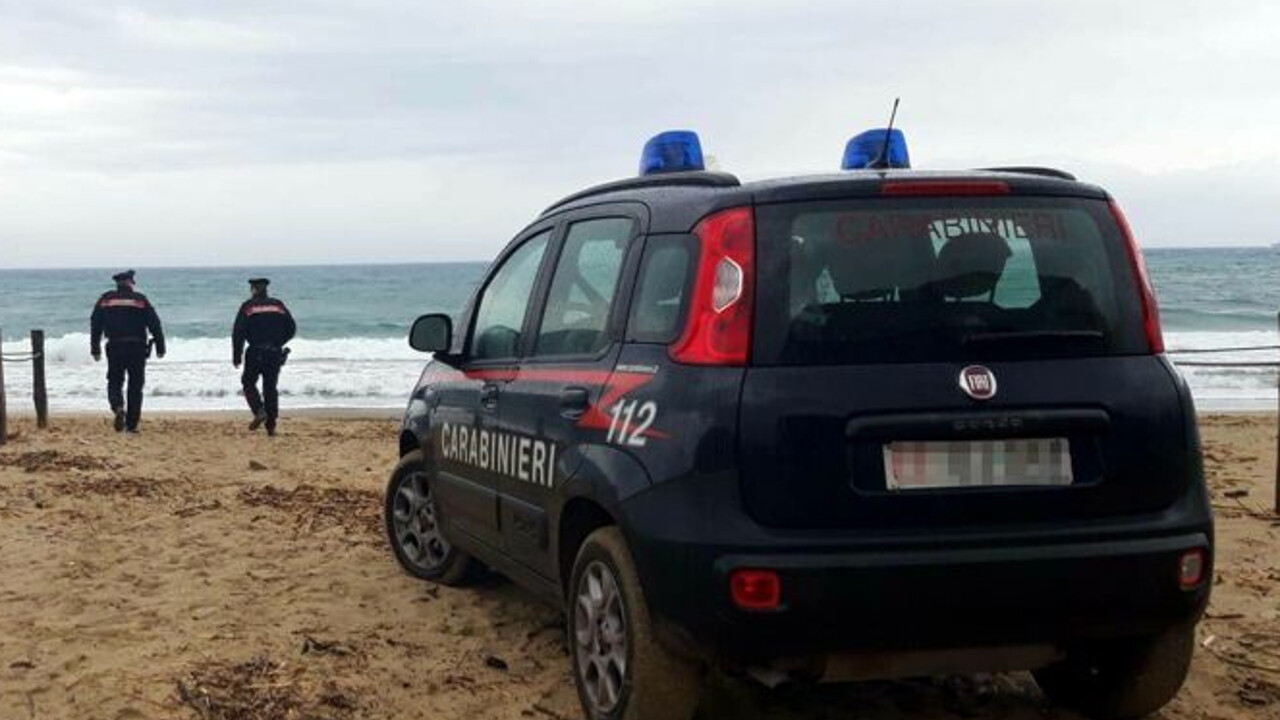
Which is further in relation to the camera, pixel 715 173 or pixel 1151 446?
pixel 715 173

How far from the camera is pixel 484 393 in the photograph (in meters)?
4.79

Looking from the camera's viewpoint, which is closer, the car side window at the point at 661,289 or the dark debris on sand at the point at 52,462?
the car side window at the point at 661,289

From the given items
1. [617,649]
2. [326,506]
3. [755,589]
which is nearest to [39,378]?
[326,506]

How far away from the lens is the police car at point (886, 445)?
3221 millimetres

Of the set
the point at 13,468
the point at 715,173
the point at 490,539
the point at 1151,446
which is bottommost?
the point at 13,468

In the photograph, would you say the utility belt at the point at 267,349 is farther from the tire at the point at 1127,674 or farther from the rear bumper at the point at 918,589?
the rear bumper at the point at 918,589

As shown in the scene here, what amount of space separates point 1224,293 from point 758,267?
4723 cm

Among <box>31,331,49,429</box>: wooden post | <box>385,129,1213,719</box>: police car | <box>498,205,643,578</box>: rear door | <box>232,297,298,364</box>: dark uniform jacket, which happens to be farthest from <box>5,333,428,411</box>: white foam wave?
<box>385,129,1213,719</box>: police car

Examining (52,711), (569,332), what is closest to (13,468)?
(52,711)

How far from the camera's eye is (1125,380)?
3410 mm

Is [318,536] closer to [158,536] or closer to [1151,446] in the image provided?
[158,536]

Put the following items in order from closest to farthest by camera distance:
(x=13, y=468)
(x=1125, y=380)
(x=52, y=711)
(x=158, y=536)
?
(x=1125, y=380) → (x=52, y=711) → (x=158, y=536) → (x=13, y=468)

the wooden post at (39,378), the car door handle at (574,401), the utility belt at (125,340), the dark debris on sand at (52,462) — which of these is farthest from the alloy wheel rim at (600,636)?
the wooden post at (39,378)

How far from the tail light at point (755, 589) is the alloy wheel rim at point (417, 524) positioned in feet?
9.47
